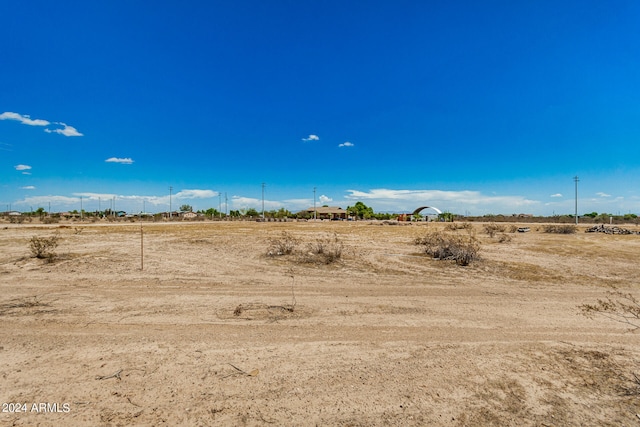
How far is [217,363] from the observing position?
4.64 m

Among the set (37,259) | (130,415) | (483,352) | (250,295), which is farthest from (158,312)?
(37,259)

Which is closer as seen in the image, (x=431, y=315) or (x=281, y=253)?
(x=431, y=315)

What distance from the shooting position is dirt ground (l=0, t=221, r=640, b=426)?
3686 mm

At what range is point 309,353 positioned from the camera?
5047 millimetres

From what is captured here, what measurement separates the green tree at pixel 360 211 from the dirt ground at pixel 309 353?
3629 inches

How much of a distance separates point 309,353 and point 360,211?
100829 millimetres

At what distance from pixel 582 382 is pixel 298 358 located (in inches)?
158

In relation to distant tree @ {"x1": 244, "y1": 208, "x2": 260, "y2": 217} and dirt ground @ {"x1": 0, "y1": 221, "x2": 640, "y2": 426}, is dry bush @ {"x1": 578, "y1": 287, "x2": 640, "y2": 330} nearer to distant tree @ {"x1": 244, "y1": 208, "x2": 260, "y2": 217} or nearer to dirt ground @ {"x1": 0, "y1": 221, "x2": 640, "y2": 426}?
dirt ground @ {"x1": 0, "y1": 221, "x2": 640, "y2": 426}

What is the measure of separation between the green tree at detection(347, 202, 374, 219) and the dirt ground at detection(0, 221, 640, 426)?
92.2 metres

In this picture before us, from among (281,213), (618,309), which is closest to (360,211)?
(281,213)

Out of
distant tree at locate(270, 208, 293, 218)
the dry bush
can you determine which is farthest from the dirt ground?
distant tree at locate(270, 208, 293, 218)

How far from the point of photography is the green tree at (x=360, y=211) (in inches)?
4033

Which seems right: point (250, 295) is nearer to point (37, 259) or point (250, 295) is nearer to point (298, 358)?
point (298, 358)

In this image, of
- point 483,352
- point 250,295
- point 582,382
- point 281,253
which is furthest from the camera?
point 281,253
